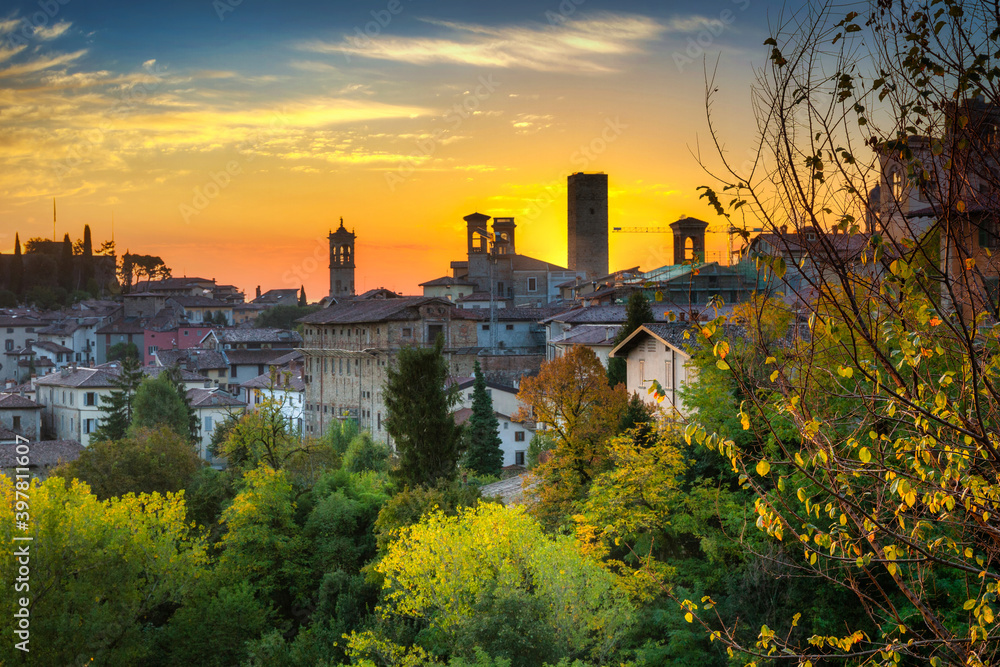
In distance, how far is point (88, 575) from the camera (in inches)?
779

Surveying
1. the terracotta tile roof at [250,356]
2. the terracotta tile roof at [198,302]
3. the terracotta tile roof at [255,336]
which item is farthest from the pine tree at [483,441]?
the terracotta tile roof at [198,302]

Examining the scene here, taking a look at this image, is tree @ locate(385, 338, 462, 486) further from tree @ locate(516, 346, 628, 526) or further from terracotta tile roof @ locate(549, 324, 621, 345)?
terracotta tile roof @ locate(549, 324, 621, 345)

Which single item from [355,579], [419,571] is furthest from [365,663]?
[355,579]

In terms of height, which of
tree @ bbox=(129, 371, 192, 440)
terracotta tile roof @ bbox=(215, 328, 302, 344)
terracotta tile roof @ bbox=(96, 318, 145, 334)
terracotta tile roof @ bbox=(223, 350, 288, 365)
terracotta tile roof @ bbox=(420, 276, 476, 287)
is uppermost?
terracotta tile roof @ bbox=(420, 276, 476, 287)

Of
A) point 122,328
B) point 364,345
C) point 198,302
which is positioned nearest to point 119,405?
point 364,345

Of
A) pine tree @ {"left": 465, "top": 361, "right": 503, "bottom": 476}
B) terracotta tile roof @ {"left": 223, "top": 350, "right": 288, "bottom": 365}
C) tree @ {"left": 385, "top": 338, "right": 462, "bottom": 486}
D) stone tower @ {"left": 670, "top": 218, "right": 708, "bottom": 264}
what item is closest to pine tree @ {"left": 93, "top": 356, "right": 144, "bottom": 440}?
terracotta tile roof @ {"left": 223, "top": 350, "right": 288, "bottom": 365}

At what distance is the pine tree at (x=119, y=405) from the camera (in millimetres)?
49750

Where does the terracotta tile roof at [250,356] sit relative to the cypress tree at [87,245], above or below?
below

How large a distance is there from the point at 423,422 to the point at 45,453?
1000 inches

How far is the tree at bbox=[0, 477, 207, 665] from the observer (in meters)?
18.1

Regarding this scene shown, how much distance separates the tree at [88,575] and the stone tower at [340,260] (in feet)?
209

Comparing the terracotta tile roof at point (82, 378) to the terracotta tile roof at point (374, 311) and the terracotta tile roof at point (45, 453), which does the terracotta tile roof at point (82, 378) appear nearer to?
the terracotta tile roof at point (45, 453)

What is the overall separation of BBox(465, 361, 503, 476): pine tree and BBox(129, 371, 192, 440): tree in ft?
65.1

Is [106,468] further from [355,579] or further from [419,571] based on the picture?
[419,571]
